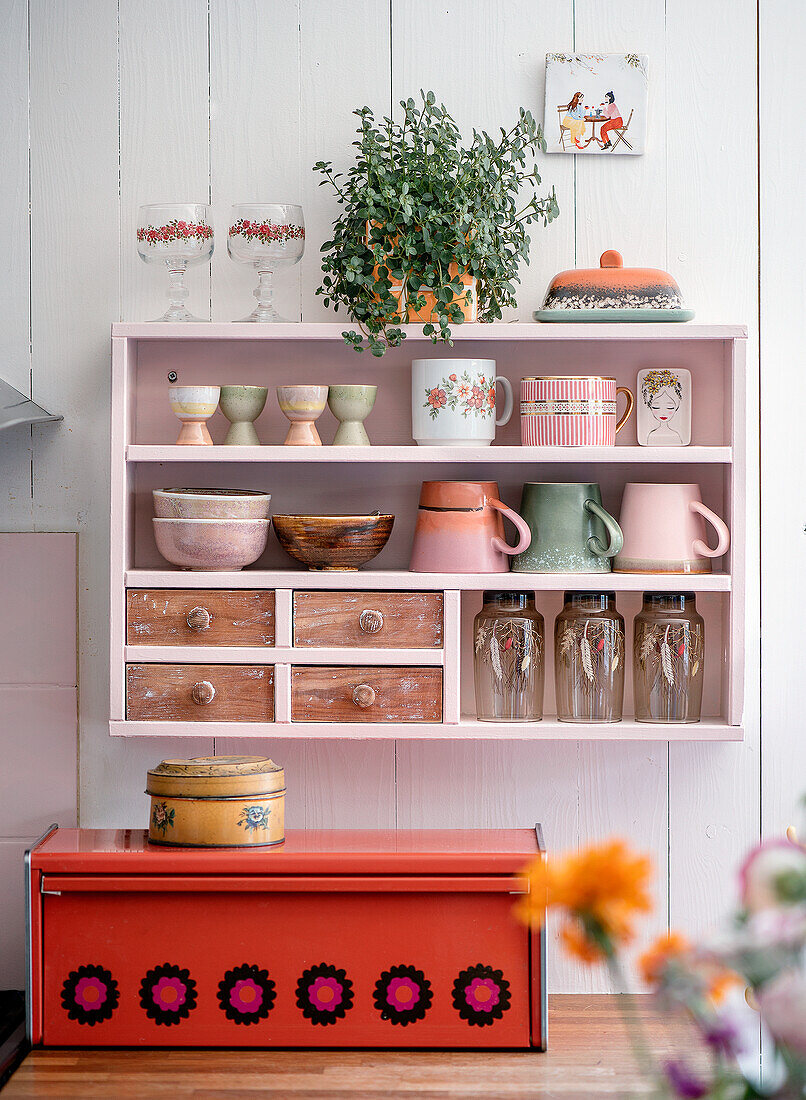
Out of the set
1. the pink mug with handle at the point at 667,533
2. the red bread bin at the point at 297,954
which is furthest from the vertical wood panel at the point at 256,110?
the red bread bin at the point at 297,954

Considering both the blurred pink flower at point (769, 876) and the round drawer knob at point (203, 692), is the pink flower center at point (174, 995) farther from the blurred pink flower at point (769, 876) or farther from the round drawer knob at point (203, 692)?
the blurred pink flower at point (769, 876)

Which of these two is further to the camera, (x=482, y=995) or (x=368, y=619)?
(x=368, y=619)

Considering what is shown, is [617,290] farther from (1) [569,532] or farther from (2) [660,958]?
(2) [660,958]

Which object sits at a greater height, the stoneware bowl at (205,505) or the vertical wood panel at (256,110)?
the vertical wood panel at (256,110)

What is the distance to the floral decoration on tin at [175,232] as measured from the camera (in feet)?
5.97

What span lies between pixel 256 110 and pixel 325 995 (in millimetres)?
1492

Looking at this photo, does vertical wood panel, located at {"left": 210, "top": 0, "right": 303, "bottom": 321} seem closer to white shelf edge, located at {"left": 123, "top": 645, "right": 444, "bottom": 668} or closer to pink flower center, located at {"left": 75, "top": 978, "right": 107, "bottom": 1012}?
white shelf edge, located at {"left": 123, "top": 645, "right": 444, "bottom": 668}

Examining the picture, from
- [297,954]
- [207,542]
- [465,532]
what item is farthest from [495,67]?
[297,954]

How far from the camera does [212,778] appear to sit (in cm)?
169

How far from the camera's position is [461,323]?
1.78 meters

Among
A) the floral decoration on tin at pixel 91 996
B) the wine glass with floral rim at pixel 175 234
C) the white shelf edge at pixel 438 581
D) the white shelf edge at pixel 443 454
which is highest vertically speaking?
the wine glass with floral rim at pixel 175 234

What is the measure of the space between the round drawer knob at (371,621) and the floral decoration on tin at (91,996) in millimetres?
658

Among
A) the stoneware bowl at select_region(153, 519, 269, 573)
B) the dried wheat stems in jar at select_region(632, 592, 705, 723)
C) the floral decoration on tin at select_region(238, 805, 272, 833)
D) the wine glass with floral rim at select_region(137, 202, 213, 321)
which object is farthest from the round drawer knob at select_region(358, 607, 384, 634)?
the wine glass with floral rim at select_region(137, 202, 213, 321)

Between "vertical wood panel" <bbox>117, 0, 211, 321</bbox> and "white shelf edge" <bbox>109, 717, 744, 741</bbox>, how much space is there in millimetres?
822
